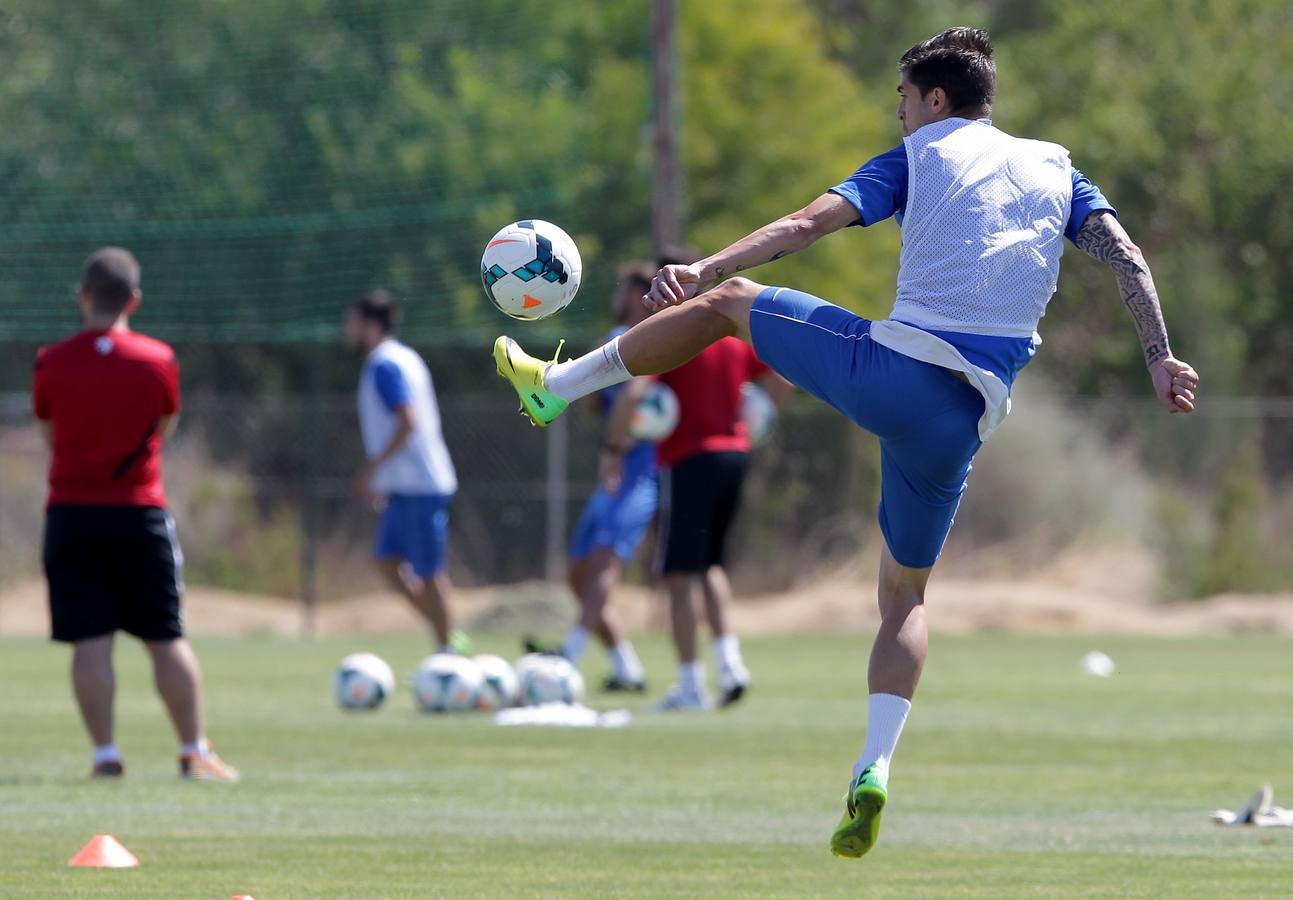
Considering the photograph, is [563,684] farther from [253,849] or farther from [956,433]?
[956,433]

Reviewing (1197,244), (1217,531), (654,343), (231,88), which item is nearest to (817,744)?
(654,343)

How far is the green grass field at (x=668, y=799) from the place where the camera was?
7.65m

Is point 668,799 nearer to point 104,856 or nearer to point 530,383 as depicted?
point 104,856

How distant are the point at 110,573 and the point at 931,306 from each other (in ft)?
16.6

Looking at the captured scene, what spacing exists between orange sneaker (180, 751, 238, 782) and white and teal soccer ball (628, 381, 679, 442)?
4.47m

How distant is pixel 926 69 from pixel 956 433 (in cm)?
119

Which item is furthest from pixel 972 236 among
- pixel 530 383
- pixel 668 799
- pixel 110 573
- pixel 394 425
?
pixel 394 425

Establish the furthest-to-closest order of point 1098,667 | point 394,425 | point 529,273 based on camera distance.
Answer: point 1098,667
point 394,425
point 529,273

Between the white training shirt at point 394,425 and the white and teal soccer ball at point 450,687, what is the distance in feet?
7.18

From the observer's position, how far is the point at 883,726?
7.24 metres

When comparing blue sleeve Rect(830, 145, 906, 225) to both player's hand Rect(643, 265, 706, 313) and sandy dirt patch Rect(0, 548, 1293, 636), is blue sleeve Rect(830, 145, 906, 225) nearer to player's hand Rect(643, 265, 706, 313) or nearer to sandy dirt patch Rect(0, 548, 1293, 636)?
player's hand Rect(643, 265, 706, 313)

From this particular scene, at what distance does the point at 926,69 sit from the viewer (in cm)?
706

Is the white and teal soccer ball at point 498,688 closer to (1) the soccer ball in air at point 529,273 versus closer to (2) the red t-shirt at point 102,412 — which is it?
(2) the red t-shirt at point 102,412

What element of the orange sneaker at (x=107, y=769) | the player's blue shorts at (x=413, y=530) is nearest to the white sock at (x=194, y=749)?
the orange sneaker at (x=107, y=769)
